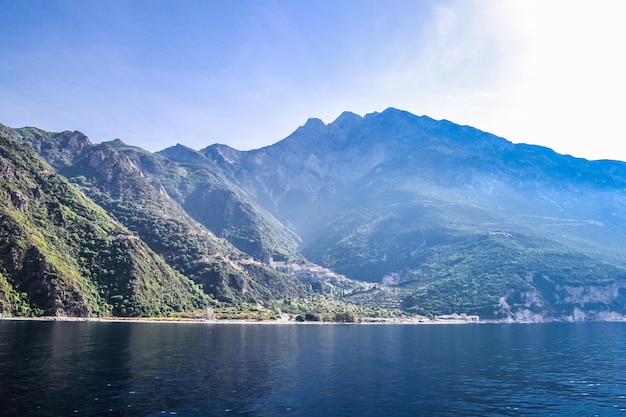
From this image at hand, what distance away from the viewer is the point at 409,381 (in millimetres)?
82000

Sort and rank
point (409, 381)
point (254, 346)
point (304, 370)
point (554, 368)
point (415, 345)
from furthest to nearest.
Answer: point (415, 345), point (254, 346), point (554, 368), point (304, 370), point (409, 381)

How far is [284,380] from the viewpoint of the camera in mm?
79750

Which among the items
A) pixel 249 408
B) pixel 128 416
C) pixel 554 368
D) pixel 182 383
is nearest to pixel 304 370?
pixel 182 383

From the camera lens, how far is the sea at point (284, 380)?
5956 centimetres

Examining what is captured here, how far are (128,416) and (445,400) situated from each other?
44048mm

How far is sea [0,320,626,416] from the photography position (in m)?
59.6

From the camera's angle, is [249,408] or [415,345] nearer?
[249,408]

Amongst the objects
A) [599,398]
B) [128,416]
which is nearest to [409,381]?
[599,398]

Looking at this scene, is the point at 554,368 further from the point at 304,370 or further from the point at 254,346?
the point at 254,346

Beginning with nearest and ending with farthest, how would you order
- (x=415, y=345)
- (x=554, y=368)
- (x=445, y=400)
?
(x=445, y=400), (x=554, y=368), (x=415, y=345)

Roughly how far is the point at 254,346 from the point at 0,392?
7570cm

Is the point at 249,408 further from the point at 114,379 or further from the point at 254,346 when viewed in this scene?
the point at 254,346

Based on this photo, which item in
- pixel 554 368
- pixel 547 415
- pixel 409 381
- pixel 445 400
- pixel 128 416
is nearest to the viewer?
pixel 128 416

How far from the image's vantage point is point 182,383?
238 ft
